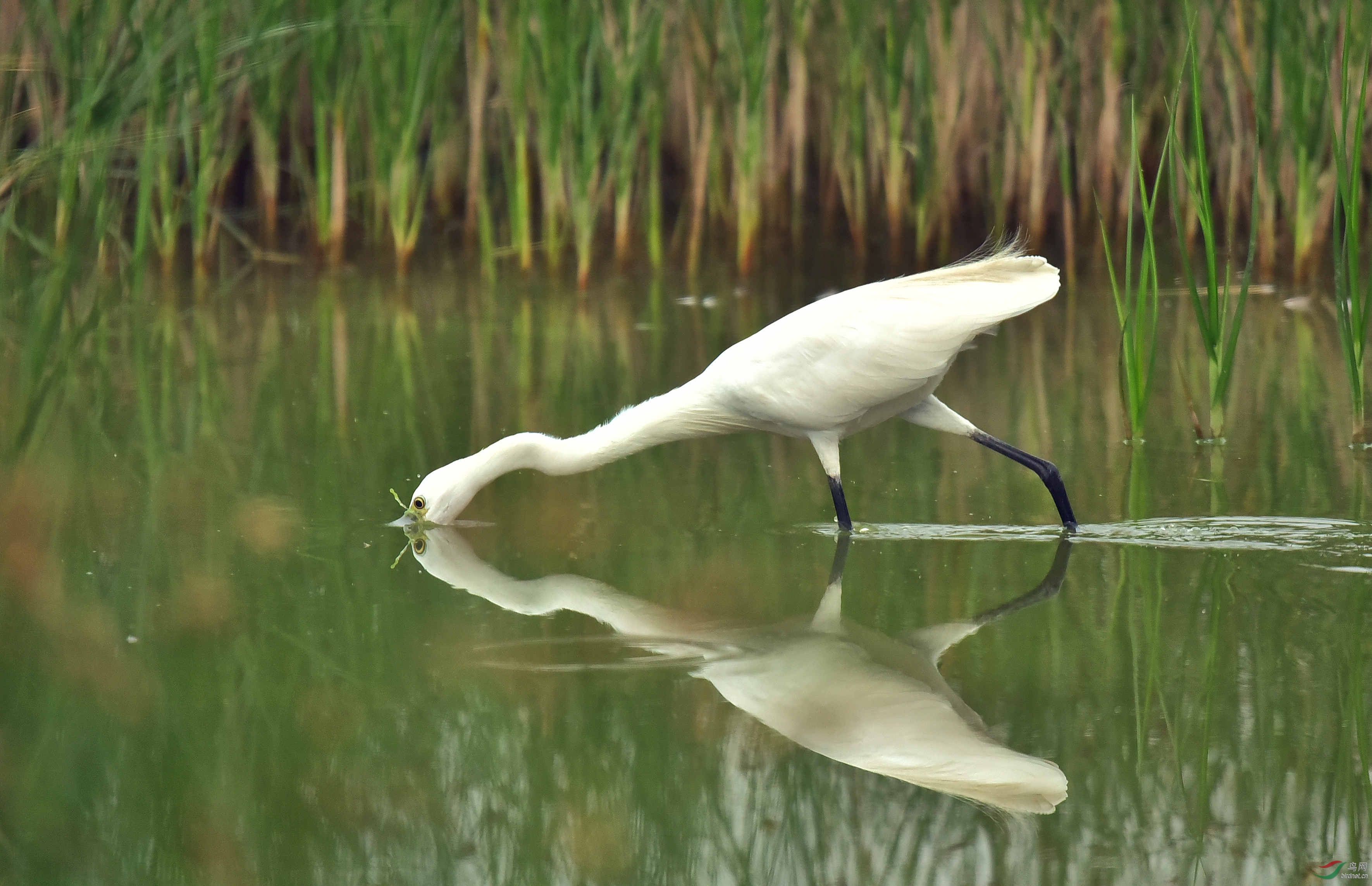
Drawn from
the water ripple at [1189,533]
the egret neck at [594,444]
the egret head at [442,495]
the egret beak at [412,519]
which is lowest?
the water ripple at [1189,533]

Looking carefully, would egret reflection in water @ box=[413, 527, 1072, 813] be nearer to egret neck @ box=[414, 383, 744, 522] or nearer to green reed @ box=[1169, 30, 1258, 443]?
egret neck @ box=[414, 383, 744, 522]

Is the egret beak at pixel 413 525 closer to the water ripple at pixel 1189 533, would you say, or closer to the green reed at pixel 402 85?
the water ripple at pixel 1189 533

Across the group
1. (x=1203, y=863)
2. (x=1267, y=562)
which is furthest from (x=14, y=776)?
(x=1267, y=562)

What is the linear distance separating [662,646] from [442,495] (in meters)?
1.24

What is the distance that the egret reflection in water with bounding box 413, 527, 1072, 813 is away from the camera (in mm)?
3039

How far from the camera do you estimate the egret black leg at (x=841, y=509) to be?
4.69m

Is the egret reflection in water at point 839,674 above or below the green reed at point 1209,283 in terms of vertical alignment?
below

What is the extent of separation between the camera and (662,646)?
384 centimetres

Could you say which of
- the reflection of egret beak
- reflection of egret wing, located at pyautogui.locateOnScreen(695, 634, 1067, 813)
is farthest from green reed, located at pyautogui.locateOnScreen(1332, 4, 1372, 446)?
the reflection of egret beak

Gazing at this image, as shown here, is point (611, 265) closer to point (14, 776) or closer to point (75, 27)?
point (75, 27)

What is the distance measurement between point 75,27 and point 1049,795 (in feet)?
16.0

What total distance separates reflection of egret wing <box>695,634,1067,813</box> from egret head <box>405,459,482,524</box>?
1389 millimetres

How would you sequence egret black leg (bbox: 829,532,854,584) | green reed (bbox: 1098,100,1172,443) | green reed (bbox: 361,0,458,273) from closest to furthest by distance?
A: egret black leg (bbox: 829,532,854,584), green reed (bbox: 1098,100,1172,443), green reed (bbox: 361,0,458,273)

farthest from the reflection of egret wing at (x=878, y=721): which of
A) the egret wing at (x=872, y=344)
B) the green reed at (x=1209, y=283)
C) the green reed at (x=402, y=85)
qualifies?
the green reed at (x=402, y=85)
